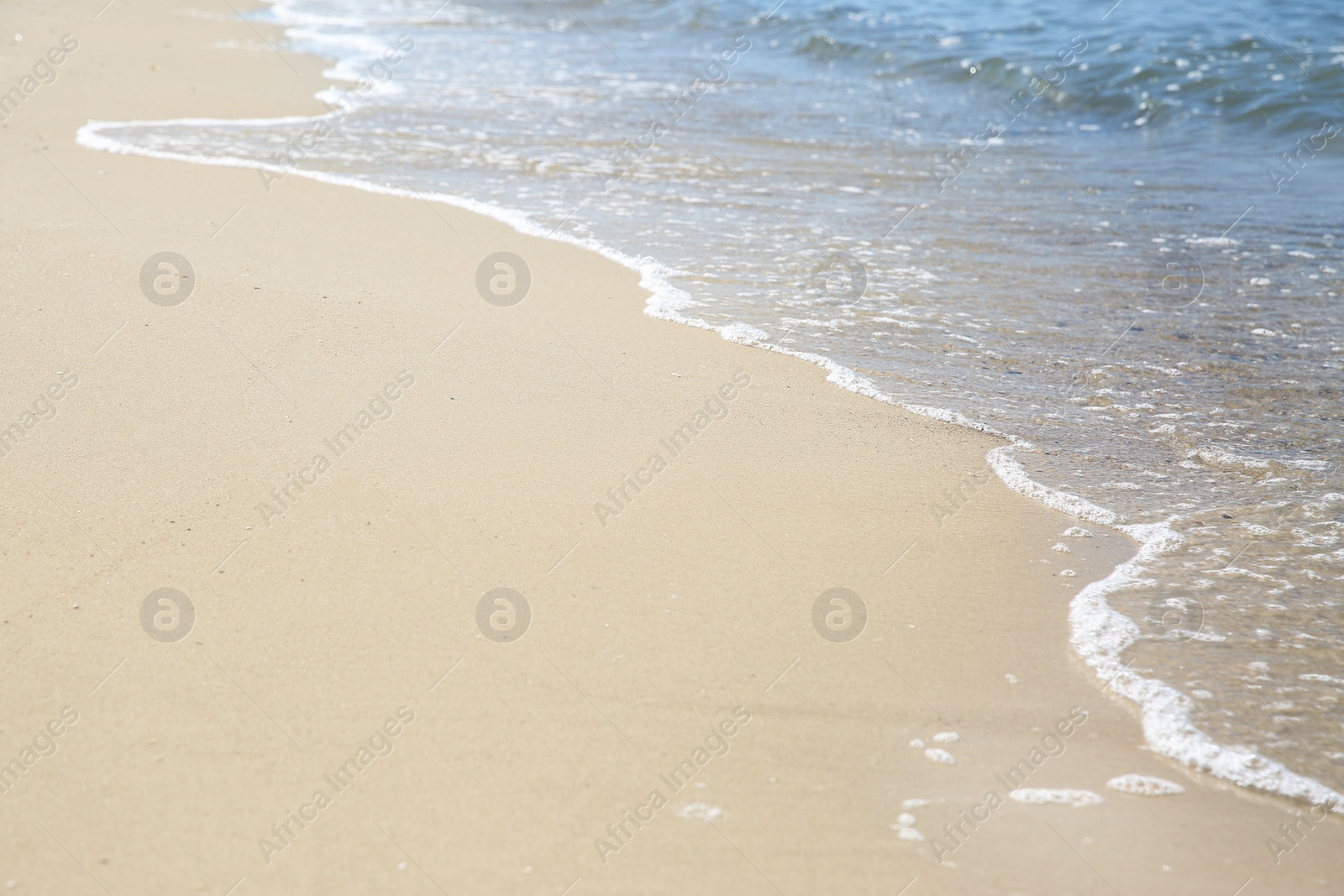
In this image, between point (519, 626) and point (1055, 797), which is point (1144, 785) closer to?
point (1055, 797)

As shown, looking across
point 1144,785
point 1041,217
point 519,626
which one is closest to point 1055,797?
point 1144,785

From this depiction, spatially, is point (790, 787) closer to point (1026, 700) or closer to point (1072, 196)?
point (1026, 700)

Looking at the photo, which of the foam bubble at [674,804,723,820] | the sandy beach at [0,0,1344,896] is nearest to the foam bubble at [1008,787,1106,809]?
the sandy beach at [0,0,1344,896]

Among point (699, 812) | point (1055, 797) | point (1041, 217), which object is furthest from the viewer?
point (1041, 217)

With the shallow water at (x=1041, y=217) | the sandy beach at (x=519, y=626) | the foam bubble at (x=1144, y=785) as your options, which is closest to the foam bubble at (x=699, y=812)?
the sandy beach at (x=519, y=626)

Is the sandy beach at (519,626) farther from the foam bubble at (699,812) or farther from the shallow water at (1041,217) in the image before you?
the shallow water at (1041,217)

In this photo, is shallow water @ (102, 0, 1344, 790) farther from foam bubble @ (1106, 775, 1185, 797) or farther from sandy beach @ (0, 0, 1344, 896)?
sandy beach @ (0, 0, 1344, 896)

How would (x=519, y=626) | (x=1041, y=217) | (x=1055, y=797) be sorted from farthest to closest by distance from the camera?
(x=1041, y=217) → (x=519, y=626) → (x=1055, y=797)

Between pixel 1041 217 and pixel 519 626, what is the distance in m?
6.19

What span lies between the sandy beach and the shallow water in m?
0.46

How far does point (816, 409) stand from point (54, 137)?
21.4ft

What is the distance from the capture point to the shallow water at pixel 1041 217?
3725 mm

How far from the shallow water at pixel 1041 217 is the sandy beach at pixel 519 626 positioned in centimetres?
46

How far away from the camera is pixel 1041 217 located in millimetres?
7785
